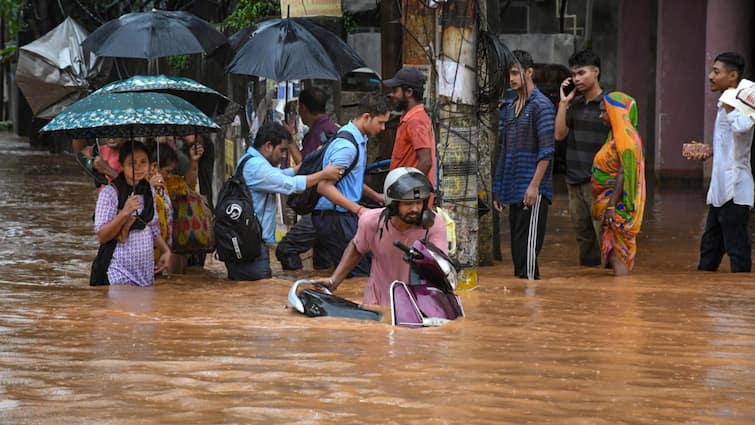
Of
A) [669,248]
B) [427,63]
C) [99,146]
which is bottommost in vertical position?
[669,248]

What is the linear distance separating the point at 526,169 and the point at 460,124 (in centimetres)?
66

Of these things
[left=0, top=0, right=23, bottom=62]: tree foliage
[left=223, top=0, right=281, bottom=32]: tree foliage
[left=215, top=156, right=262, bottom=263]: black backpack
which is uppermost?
[left=0, top=0, right=23, bottom=62]: tree foliage

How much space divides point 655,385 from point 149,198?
15.2 feet

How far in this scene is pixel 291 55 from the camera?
11148mm

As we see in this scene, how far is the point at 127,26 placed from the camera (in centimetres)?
1195

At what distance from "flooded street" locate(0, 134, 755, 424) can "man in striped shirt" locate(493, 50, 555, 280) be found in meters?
0.34

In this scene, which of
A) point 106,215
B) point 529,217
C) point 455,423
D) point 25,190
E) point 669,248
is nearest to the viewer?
point 455,423

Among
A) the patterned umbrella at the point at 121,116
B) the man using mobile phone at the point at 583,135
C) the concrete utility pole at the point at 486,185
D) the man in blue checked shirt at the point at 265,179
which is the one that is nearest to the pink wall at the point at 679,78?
the concrete utility pole at the point at 486,185

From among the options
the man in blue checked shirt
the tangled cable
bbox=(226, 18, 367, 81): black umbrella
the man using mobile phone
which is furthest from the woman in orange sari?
the man in blue checked shirt

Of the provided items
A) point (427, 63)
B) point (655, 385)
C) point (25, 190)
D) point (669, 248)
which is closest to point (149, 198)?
point (427, 63)

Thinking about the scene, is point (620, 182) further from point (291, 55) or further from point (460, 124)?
point (291, 55)

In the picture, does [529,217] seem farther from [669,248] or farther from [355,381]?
[355,381]

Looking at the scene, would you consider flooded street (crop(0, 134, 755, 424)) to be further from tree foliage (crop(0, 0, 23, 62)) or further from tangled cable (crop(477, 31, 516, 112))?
tree foliage (crop(0, 0, 23, 62))

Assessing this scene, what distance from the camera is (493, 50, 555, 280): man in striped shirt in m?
10.5
